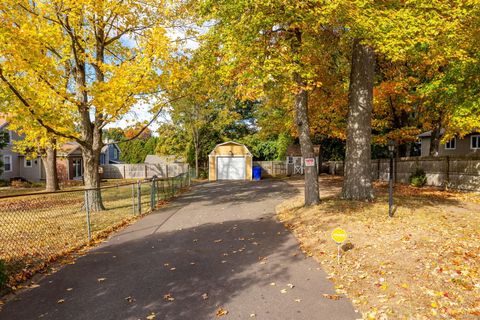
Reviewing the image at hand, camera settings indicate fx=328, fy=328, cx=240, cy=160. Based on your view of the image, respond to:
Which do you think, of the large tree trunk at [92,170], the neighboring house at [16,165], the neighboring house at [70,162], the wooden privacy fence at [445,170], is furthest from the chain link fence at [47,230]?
the neighboring house at [70,162]

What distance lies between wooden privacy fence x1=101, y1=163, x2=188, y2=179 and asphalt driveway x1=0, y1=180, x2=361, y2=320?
111 ft

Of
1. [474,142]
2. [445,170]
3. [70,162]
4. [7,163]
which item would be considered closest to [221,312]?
[445,170]

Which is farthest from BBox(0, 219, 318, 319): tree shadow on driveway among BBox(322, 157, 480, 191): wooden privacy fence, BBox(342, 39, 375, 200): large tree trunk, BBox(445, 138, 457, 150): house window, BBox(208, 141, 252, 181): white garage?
BBox(208, 141, 252, 181): white garage

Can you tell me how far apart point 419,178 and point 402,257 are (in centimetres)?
1568

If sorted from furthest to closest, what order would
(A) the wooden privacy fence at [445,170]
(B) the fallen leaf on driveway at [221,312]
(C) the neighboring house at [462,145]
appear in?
(C) the neighboring house at [462,145] < (A) the wooden privacy fence at [445,170] < (B) the fallen leaf on driveway at [221,312]

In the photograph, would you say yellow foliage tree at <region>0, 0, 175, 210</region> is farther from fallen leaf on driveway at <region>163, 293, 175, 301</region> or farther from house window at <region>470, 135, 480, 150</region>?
house window at <region>470, 135, 480, 150</region>

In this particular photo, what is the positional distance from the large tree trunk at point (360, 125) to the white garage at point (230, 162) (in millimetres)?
21801

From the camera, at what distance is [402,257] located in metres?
6.01

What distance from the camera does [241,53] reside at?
30.8 ft

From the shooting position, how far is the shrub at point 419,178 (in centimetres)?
1950

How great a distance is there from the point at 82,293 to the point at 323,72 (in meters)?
16.2

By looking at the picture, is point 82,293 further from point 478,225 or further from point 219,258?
point 478,225

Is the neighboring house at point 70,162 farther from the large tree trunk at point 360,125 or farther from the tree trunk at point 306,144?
the large tree trunk at point 360,125

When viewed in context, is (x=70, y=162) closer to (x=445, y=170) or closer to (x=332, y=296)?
(x=445, y=170)
